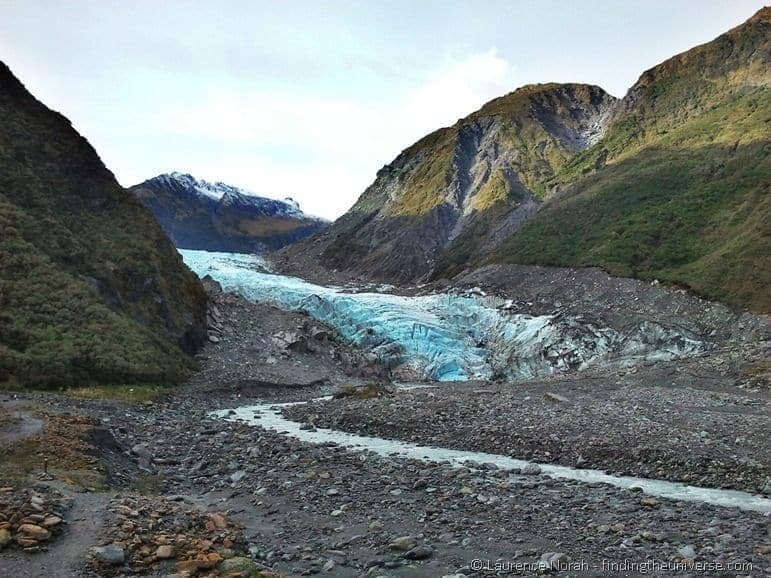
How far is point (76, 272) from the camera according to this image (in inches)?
1387

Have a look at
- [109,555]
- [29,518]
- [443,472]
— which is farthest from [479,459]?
[29,518]

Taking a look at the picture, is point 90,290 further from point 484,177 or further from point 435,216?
point 484,177

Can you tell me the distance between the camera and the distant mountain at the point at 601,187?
2112 inches

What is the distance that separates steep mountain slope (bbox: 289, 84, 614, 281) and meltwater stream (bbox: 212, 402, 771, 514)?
215ft

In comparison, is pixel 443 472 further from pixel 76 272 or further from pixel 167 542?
pixel 76 272

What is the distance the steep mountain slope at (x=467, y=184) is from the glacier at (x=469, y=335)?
28.6 m

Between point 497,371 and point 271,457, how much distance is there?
36.2 metres

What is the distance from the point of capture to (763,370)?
30812 mm

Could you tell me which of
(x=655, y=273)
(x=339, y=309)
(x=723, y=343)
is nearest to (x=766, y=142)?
(x=655, y=273)

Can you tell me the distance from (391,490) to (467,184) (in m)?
114

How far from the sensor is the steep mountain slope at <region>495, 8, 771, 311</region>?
158ft

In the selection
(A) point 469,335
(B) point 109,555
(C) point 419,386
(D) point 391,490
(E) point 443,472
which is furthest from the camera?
(A) point 469,335

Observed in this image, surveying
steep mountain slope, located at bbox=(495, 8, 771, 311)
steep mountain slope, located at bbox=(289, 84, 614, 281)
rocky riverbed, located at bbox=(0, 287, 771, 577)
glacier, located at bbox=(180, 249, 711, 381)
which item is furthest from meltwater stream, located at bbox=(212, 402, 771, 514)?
steep mountain slope, located at bbox=(289, 84, 614, 281)

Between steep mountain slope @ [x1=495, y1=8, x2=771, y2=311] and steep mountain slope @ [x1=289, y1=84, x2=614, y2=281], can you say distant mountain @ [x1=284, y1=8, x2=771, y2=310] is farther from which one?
steep mountain slope @ [x1=289, y1=84, x2=614, y2=281]
